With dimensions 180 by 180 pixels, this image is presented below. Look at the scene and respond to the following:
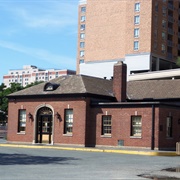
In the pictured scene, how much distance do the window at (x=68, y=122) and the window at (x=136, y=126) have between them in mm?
5550

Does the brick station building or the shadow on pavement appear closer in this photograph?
the shadow on pavement

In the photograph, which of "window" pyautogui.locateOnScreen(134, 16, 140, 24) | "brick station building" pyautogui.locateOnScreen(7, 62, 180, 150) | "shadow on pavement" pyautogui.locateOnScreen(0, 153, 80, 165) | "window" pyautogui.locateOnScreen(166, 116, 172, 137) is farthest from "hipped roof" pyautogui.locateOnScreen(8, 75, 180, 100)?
"window" pyautogui.locateOnScreen(134, 16, 140, 24)

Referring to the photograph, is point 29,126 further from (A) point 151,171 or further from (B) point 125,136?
(A) point 151,171

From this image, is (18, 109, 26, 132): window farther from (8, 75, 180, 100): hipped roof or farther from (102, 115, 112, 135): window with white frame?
(102, 115, 112, 135): window with white frame

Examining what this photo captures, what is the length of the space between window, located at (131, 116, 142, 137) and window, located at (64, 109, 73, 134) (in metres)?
5.55

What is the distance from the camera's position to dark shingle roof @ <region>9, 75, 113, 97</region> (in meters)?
36.5

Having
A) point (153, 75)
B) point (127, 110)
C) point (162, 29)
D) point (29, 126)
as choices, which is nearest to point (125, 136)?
point (127, 110)

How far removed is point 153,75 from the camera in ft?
252

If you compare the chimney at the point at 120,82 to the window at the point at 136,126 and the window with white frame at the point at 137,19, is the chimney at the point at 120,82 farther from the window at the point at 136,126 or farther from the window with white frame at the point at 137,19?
the window with white frame at the point at 137,19

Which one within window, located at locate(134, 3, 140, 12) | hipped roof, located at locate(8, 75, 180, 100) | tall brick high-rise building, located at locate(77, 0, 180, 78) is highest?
window, located at locate(134, 3, 140, 12)

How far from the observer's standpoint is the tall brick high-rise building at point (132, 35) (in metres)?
81.3

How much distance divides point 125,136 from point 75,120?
465 centimetres

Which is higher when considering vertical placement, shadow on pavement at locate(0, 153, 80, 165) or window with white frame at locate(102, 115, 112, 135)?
window with white frame at locate(102, 115, 112, 135)

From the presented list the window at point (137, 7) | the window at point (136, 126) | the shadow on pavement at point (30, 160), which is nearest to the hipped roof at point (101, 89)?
the window at point (136, 126)
